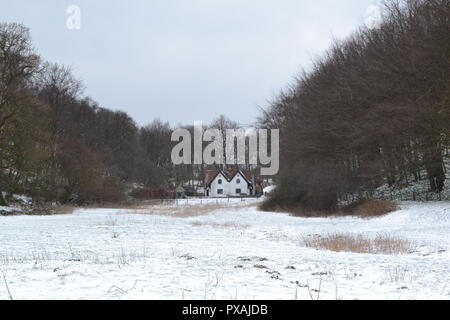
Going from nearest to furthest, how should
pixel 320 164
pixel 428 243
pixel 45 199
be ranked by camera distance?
pixel 428 243, pixel 320 164, pixel 45 199

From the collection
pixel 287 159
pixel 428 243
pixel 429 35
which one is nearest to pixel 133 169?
pixel 287 159

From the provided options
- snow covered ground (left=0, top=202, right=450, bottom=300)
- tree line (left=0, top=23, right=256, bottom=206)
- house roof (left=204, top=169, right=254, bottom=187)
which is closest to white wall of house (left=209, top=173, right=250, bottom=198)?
house roof (left=204, top=169, right=254, bottom=187)

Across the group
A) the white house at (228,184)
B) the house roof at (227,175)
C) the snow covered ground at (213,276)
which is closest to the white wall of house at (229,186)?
the white house at (228,184)

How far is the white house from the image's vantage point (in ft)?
326

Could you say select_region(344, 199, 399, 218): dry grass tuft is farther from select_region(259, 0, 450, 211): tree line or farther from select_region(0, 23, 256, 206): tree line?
select_region(0, 23, 256, 206): tree line

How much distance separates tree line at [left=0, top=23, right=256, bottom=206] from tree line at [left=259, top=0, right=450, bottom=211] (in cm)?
2019

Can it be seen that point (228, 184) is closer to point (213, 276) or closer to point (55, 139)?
point (55, 139)

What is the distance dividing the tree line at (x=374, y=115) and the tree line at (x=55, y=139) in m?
20.2

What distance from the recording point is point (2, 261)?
967 centimetres

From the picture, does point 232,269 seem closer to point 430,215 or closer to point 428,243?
point 428,243

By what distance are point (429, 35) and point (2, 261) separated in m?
24.5

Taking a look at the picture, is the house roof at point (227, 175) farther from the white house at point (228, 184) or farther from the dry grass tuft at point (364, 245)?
the dry grass tuft at point (364, 245)

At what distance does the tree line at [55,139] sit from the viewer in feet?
114
